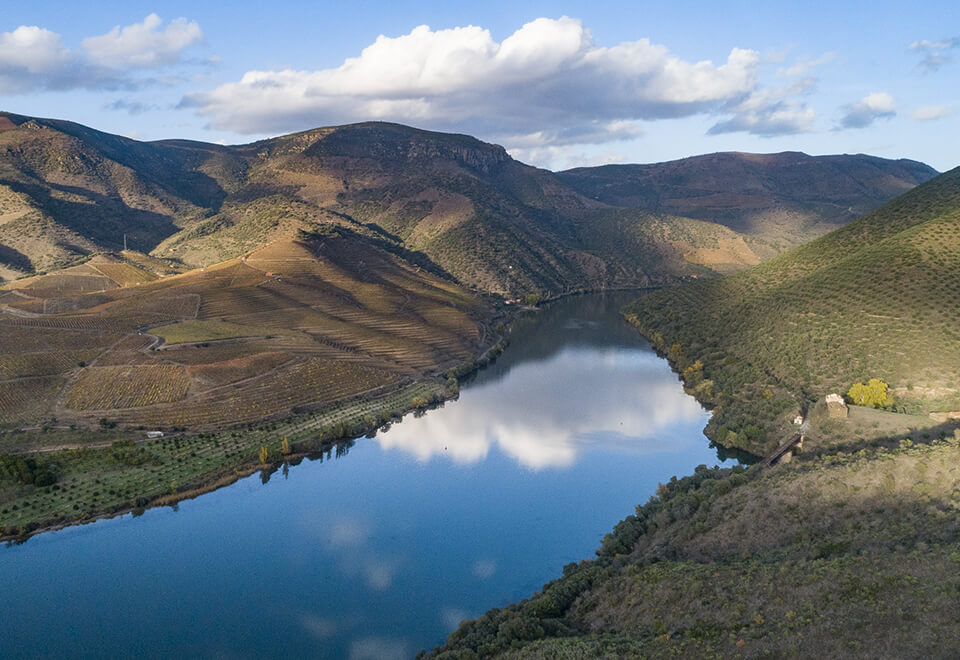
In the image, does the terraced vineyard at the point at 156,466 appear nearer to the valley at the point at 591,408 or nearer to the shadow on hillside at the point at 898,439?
the valley at the point at 591,408

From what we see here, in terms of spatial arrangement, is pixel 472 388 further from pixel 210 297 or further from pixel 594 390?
pixel 210 297

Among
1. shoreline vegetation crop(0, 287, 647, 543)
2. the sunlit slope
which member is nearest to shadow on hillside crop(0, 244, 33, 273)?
the sunlit slope

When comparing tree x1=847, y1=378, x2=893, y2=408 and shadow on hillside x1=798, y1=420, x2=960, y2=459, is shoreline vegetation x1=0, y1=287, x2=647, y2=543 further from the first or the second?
tree x1=847, y1=378, x2=893, y2=408

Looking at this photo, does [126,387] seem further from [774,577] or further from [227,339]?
[774,577]

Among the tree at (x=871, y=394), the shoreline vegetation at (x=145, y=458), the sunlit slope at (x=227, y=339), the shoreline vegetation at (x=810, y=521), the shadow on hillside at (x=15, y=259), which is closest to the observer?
the shoreline vegetation at (x=810, y=521)

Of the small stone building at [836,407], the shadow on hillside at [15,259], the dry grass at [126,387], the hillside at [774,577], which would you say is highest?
the shadow on hillside at [15,259]

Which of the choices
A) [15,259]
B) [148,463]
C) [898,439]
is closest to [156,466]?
[148,463]

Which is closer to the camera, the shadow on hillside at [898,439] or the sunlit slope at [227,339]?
the shadow on hillside at [898,439]

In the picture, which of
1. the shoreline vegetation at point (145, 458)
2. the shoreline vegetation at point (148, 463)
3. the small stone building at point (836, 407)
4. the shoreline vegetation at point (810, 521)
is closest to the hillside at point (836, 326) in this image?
the shoreline vegetation at point (810, 521)
